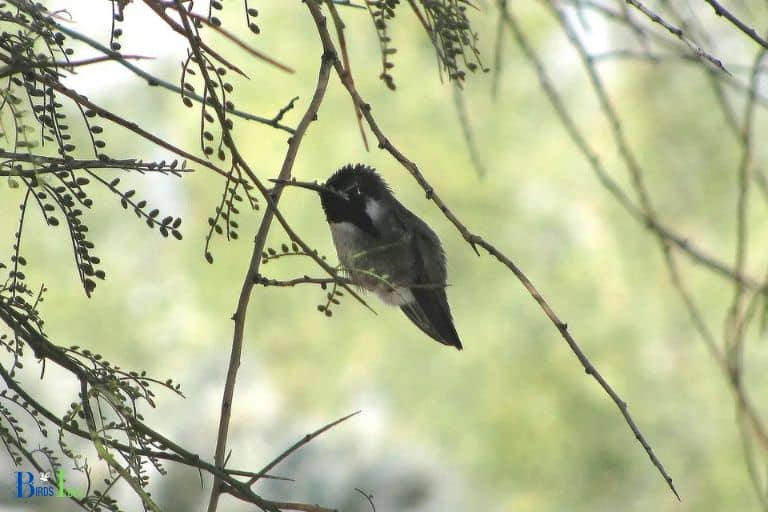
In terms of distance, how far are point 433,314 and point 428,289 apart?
60mm

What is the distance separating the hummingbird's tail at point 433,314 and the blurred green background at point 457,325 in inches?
128

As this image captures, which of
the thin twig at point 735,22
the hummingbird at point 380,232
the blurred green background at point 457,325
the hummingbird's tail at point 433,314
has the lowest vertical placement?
the thin twig at point 735,22

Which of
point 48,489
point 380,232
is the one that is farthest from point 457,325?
point 48,489

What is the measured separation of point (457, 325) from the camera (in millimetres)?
5797

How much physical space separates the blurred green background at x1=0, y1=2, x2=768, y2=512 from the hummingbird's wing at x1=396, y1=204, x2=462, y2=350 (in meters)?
3.01

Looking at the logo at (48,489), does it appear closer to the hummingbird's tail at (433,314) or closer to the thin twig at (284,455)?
the thin twig at (284,455)

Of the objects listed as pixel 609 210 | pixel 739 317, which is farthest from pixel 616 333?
pixel 739 317

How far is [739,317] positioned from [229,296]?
490 cm

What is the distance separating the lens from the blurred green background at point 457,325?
5.75m

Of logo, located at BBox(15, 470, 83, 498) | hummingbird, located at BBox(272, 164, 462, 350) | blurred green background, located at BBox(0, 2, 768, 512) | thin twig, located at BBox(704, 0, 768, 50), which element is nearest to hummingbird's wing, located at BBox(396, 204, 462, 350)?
hummingbird, located at BBox(272, 164, 462, 350)

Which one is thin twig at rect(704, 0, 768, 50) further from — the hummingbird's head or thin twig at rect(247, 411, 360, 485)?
the hummingbird's head

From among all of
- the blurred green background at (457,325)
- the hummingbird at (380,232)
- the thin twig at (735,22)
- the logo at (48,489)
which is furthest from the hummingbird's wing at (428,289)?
the blurred green background at (457,325)

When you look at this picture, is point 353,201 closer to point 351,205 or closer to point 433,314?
point 351,205

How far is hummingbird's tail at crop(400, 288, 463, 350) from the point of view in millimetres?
2189
